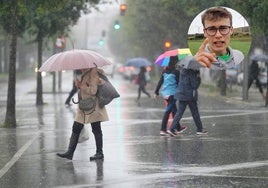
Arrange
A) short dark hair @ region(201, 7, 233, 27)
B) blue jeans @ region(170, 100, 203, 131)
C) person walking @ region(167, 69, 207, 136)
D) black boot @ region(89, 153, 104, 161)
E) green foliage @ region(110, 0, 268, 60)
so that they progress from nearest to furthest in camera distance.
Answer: short dark hair @ region(201, 7, 233, 27)
black boot @ region(89, 153, 104, 161)
person walking @ region(167, 69, 207, 136)
blue jeans @ region(170, 100, 203, 131)
green foliage @ region(110, 0, 268, 60)

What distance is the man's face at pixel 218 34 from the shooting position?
991 cm

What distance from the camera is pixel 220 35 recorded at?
32.6 feet

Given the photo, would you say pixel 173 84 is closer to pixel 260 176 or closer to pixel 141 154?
pixel 141 154

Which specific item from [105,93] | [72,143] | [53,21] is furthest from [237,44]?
[53,21]

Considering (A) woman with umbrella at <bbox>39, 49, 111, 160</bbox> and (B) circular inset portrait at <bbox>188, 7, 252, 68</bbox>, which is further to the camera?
(A) woman with umbrella at <bbox>39, 49, 111, 160</bbox>

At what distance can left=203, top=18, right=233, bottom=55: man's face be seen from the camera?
991 centimetres

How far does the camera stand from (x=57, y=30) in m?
25.7

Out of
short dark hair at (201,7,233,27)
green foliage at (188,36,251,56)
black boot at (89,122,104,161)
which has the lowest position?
black boot at (89,122,104,161)

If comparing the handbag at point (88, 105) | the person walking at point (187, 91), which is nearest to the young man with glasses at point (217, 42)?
the handbag at point (88, 105)

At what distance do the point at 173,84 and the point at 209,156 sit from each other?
11.9ft

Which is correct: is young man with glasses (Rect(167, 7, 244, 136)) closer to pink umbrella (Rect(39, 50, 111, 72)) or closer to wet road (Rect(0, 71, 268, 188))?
wet road (Rect(0, 71, 268, 188))

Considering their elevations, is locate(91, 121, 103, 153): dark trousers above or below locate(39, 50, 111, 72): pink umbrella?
below

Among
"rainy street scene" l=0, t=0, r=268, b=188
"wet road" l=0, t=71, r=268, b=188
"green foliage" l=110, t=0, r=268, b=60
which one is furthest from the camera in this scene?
"green foliage" l=110, t=0, r=268, b=60

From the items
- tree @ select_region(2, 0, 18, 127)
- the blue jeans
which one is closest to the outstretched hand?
the blue jeans
